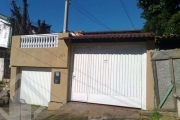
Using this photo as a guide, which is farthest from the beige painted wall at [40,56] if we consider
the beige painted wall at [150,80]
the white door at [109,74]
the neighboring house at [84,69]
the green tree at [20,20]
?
the green tree at [20,20]

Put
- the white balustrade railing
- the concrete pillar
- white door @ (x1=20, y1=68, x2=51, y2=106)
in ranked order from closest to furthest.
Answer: the white balustrade railing
white door @ (x1=20, y1=68, x2=51, y2=106)
the concrete pillar

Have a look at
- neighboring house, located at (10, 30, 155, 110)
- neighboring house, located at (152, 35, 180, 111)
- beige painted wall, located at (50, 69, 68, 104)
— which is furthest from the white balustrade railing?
neighboring house, located at (152, 35, 180, 111)

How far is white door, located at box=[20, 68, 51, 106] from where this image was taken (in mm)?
9445

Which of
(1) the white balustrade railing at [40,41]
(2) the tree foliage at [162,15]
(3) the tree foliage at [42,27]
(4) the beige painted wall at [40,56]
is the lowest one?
(4) the beige painted wall at [40,56]

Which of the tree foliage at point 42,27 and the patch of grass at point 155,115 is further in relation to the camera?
the tree foliage at point 42,27

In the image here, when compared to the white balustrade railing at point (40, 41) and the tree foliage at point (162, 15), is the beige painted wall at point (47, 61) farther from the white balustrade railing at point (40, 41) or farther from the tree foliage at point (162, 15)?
the tree foliage at point (162, 15)

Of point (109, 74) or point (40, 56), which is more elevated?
point (40, 56)

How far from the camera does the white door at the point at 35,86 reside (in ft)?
31.0

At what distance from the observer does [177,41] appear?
23.0 ft

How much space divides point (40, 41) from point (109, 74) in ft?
12.6

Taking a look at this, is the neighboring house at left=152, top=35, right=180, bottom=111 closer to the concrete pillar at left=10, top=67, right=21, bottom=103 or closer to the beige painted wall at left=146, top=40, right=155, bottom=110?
the beige painted wall at left=146, top=40, right=155, bottom=110

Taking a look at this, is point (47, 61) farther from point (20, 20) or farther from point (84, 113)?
point (20, 20)

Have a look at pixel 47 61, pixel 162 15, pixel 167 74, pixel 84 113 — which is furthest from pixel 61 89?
pixel 162 15

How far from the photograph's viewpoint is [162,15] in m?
8.96
